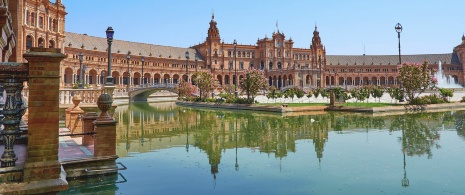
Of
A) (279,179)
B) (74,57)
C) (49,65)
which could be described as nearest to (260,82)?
(279,179)

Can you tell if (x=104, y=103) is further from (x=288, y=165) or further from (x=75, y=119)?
(x=75, y=119)

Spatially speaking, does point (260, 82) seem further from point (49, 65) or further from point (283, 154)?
point (49, 65)

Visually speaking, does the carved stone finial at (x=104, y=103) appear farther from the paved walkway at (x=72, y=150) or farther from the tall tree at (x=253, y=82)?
the tall tree at (x=253, y=82)

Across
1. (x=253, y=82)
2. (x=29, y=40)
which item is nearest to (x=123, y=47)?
(x=29, y=40)

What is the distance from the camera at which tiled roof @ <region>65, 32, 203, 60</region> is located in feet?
247

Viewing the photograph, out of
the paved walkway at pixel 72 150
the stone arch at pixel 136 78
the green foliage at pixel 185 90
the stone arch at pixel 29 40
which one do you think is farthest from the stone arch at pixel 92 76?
the paved walkway at pixel 72 150

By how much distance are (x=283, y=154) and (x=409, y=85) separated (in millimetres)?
28586

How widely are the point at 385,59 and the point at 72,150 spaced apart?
121531mm

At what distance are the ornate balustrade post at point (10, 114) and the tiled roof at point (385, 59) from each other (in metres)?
116

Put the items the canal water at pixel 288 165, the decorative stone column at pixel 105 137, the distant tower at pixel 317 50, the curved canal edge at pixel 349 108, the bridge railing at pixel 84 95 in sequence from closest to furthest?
the canal water at pixel 288 165
the decorative stone column at pixel 105 137
the bridge railing at pixel 84 95
the curved canal edge at pixel 349 108
the distant tower at pixel 317 50

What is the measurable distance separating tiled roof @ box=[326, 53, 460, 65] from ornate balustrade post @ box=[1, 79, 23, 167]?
116 meters

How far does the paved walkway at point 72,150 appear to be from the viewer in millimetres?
9102

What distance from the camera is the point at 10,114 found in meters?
5.31

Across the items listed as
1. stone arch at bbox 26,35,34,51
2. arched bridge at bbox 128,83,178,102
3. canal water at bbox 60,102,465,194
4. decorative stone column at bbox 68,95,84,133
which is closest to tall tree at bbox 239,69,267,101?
canal water at bbox 60,102,465,194
